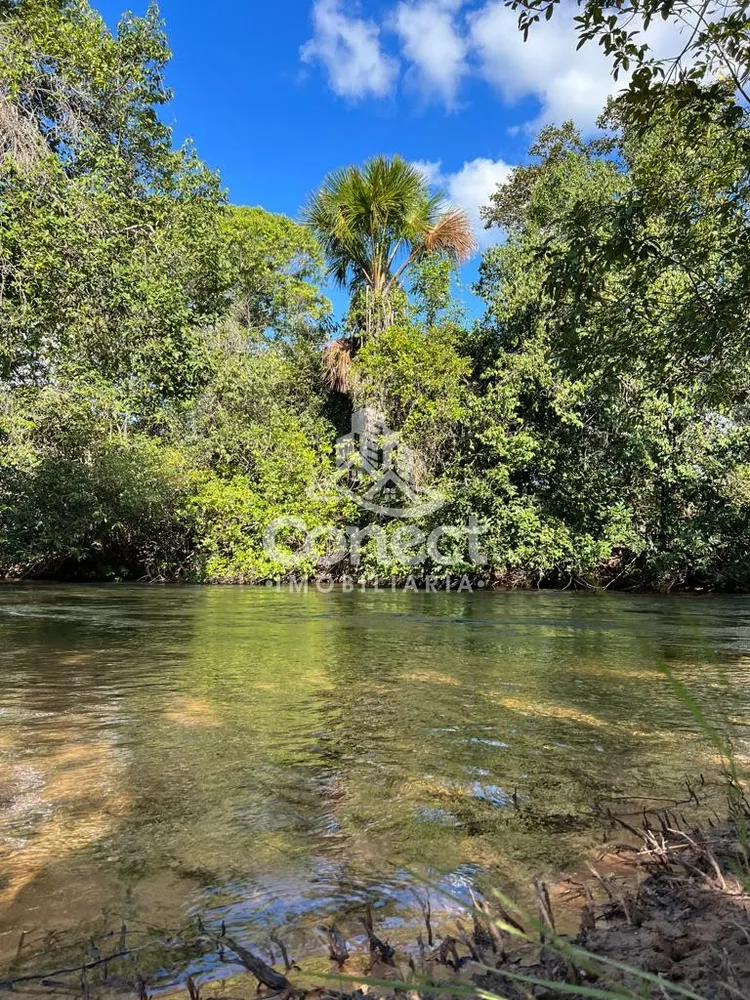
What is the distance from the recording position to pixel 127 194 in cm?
1242

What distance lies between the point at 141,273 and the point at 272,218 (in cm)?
1792

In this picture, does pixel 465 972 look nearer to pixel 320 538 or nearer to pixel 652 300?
pixel 652 300

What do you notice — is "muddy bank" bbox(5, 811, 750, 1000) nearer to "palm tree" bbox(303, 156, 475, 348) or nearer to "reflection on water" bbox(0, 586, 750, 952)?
"reflection on water" bbox(0, 586, 750, 952)

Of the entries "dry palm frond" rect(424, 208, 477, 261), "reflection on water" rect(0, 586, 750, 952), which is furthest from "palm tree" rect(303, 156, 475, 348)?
"reflection on water" rect(0, 586, 750, 952)

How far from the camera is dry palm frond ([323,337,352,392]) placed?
1947 centimetres

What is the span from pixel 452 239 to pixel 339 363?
473 centimetres

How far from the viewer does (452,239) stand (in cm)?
1969

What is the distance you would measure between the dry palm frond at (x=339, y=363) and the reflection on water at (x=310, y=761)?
1279cm

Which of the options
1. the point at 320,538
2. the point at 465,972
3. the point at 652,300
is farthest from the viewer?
the point at 320,538

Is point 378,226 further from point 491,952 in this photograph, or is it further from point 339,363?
point 491,952

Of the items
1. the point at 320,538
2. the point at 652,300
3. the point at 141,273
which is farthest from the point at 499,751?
the point at 320,538

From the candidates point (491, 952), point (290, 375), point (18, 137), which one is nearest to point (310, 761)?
point (491, 952)

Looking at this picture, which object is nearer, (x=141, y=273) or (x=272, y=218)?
(x=141, y=273)

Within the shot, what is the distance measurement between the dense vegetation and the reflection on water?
8.95ft
